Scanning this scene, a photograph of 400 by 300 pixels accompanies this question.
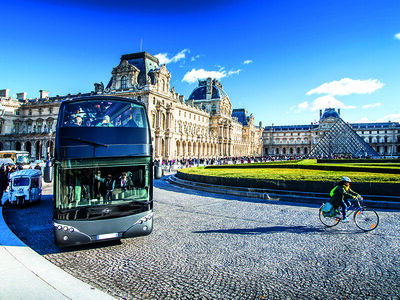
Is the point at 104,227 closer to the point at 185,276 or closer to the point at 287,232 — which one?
the point at 185,276

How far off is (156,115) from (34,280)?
141 feet

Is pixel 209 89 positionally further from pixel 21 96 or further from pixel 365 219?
pixel 365 219

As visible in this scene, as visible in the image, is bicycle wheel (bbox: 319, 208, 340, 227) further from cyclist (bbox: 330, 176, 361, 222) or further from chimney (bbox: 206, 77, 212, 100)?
chimney (bbox: 206, 77, 212, 100)

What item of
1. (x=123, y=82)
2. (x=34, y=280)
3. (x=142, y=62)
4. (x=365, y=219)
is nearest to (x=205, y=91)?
(x=142, y=62)

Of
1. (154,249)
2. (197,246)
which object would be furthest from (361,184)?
(154,249)

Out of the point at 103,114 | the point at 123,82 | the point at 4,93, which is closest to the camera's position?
the point at 103,114

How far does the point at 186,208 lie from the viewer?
37.0ft

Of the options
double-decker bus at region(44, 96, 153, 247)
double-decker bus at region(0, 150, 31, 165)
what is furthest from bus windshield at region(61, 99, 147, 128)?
double-decker bus at region(0, 150, 31, 165)

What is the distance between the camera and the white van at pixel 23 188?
447 inches

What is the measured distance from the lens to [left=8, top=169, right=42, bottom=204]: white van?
1136cm

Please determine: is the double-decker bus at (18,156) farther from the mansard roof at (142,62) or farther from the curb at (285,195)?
the curb at (285,195)

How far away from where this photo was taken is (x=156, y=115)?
46.8 meters

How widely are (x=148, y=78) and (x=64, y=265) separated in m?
41.4

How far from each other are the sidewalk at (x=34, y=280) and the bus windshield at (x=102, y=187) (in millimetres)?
1122
